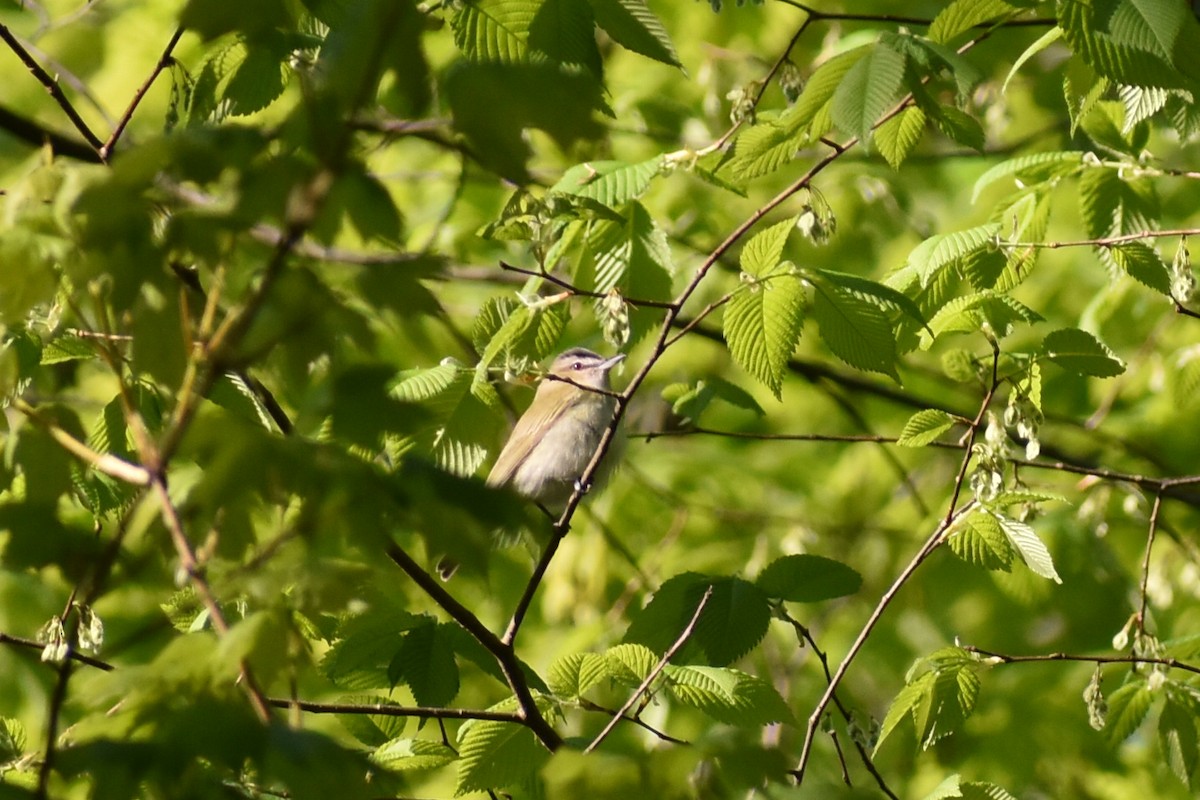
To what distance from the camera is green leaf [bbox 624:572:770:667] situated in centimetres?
302

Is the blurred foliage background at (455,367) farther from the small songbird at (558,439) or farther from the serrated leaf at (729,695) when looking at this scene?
the small songbird at (558,439)

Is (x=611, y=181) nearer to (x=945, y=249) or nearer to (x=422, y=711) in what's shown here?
(x=945, y=249)

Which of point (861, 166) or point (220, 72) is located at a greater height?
point (220, 72)

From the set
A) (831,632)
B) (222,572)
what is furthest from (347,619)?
(831,632)

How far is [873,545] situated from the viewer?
27.9 ft

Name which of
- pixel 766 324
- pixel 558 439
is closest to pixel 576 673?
pixel 766 324

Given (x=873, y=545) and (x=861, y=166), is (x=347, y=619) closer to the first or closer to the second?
(x=861, y=166)

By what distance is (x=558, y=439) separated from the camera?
636 centimetres

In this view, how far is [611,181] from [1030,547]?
4.29ft

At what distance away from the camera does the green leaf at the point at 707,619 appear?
302cm

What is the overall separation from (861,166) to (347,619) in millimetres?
3795

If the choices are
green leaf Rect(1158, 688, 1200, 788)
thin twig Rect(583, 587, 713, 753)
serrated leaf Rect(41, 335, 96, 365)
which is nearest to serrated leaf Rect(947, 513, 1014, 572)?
green leaf Rect(1158, 688, 1200, 788)

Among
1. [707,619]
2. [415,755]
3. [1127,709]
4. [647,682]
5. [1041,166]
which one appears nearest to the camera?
[647,682]

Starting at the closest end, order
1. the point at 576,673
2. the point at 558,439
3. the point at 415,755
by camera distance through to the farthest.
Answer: the point at 415,755 → the point at 576,673 → the point at 558,439
